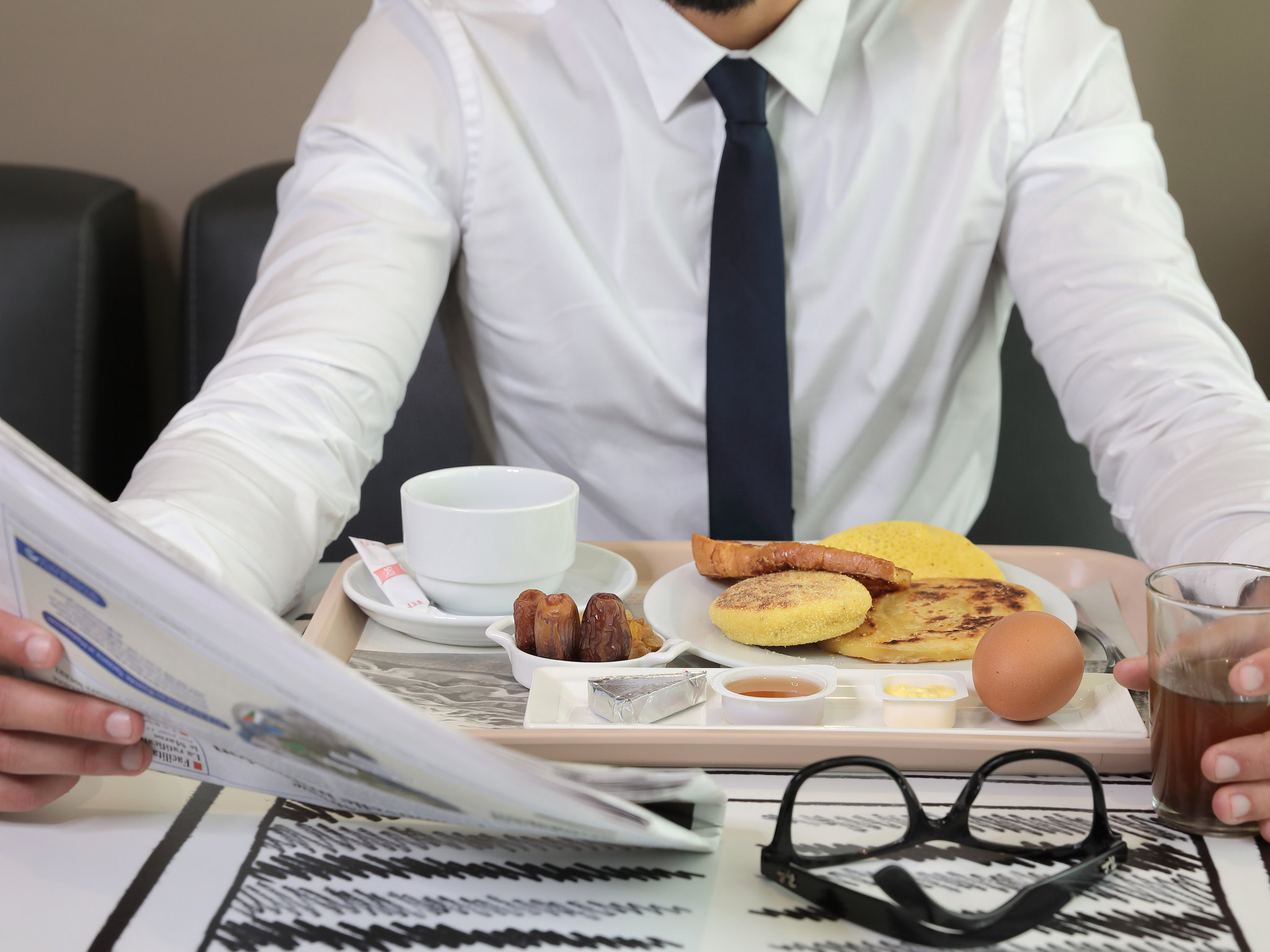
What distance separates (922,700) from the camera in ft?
2.44

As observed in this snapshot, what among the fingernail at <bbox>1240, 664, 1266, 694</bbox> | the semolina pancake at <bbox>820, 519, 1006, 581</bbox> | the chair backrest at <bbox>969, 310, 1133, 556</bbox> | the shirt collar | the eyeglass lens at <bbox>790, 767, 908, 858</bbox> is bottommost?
the chair backrest at <bbox>969, 310, 1133, 556</bbox>

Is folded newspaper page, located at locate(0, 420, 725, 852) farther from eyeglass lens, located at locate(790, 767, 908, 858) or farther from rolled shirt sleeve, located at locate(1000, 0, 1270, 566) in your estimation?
rolled shirt sleeve, located at locate(1000, 0, 1270, 566)

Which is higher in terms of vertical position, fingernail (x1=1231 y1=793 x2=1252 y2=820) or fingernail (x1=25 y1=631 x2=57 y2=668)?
fingernail (x1=25 y1=631 x2=57 y2=668)

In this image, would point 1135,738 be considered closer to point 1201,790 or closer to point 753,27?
point 1201,790

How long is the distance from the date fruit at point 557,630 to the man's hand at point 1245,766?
0.43 meters

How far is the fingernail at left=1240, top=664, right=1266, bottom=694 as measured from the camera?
622mm

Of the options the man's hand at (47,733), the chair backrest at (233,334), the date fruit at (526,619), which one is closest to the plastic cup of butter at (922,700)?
the date fruit at (526,619)

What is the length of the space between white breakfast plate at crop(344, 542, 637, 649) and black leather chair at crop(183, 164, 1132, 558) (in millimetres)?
797

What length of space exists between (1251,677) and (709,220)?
95cm

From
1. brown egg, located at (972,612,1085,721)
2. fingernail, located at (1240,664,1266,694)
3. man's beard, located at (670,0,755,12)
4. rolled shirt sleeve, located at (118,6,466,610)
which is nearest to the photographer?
fingernail, located at (1240,664,1266,694)

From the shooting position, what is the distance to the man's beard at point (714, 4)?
1.33 m

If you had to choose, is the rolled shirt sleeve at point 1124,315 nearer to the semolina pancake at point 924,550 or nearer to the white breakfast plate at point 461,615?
the semolina pancake at point 924,550

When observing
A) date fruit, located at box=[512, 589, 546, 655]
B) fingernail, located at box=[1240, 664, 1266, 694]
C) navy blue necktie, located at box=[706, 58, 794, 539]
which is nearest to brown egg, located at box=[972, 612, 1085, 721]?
fingernail, located at box=[1240, 664, 1266, 694]

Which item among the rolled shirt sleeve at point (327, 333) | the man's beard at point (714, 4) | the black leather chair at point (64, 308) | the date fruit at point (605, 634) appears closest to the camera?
the date fruit at point (605, 634)
